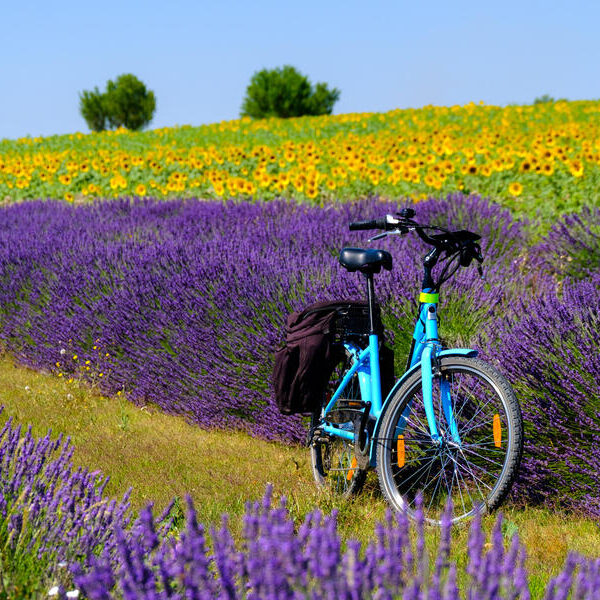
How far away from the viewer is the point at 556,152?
10.9 meters

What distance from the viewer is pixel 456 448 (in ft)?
12.1

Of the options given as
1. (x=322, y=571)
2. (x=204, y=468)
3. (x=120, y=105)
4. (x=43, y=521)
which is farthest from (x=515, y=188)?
(x=120, y=105)

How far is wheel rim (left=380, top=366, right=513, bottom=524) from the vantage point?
11.6 feet

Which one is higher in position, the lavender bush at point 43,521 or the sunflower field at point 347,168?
the sunflower field at point 347,168

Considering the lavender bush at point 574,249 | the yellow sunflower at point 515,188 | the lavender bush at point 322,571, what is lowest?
the lavender bush at point 322,571

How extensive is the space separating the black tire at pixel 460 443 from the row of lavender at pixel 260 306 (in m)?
0.22

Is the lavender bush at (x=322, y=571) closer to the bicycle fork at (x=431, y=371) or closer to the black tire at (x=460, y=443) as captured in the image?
the black tire at (x=460, y=443)

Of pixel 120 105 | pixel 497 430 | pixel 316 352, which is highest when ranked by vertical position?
pixel 120 105

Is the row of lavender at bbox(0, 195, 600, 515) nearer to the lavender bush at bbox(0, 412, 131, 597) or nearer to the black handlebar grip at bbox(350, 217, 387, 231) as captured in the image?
the black handlebar grip at bbox(350, 217, 387, 231)

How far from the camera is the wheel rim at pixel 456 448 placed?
3.52 metres

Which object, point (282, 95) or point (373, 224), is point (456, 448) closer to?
point (373, 224)

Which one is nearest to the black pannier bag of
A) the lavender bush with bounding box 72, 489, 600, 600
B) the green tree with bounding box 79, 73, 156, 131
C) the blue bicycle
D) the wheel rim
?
the blue bicycle

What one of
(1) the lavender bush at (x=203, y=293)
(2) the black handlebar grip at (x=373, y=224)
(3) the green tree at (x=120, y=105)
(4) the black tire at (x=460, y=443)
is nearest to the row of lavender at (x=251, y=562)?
(4) the black tire at (x=460, y=443)

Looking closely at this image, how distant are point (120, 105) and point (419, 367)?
4444 cm
